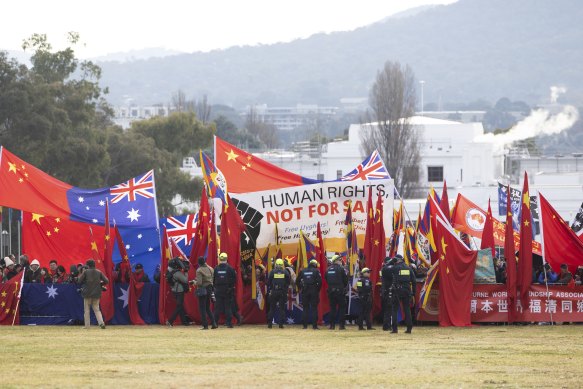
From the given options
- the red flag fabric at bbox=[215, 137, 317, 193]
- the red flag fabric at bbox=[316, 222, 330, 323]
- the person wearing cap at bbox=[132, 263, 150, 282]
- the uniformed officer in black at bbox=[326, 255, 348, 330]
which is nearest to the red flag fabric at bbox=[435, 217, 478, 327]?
the uniformed officer in black at bbox=[326, 255, 348, 330]

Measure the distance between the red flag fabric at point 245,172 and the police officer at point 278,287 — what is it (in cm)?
431

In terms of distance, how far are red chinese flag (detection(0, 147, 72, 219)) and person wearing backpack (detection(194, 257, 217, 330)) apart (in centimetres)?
467

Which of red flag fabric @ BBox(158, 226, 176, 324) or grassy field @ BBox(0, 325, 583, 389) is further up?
red flag fabric @ BBox(158, 226, 176, 324)

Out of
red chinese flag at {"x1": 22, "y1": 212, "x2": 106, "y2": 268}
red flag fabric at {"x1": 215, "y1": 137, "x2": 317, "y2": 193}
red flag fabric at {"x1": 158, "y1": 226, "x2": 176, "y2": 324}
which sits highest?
red flag fabric at {"x1": 215, "y1": 137, "x2": 317, "y2": 193}

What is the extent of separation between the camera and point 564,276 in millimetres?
33219

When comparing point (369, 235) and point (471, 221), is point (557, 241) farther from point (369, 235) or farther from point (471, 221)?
point (471, 221)

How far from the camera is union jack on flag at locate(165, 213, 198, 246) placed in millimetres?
39250

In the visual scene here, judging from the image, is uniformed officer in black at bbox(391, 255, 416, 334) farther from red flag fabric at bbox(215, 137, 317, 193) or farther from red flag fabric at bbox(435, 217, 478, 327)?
red flag fabric at bbox(215, 137, 317, 193)

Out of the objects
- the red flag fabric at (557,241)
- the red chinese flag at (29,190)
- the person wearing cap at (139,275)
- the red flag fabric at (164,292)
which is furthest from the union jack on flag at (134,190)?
the red flag fabric at (557,241)

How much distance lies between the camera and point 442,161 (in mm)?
109875

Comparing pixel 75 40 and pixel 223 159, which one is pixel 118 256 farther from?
pixel 75 40

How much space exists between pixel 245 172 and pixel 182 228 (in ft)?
12.3

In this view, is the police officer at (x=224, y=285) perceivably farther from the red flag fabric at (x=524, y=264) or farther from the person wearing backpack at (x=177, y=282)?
the red flag fabric at (x=524, y=264)

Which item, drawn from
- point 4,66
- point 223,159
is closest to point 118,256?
point 223,159
